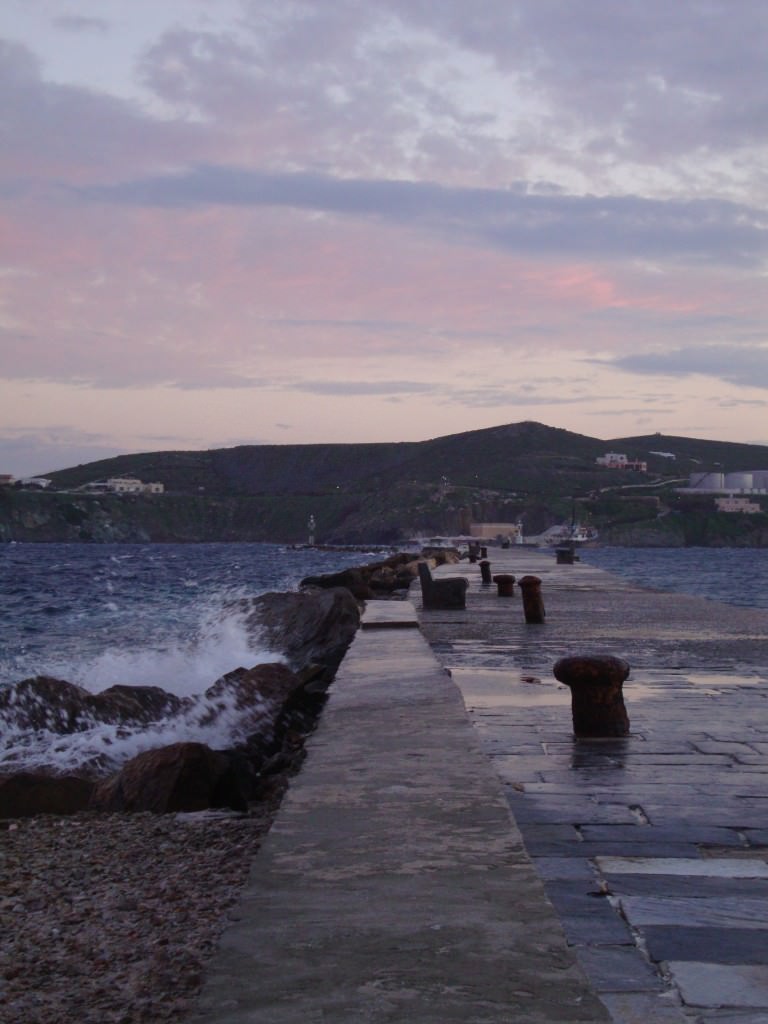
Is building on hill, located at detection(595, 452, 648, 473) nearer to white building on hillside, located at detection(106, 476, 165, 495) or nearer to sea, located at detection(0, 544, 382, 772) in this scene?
white building on hillside, located at detection(106, 476, 165, 495)

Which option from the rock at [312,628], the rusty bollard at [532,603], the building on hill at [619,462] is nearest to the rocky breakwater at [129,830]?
the rock at [312,628]

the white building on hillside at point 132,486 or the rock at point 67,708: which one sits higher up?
the white building on hillside at point 132,486

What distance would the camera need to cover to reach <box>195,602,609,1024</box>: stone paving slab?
2379mm

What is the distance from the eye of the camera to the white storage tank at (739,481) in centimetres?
16900

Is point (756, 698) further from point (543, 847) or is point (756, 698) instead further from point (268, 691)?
point (268, 691)

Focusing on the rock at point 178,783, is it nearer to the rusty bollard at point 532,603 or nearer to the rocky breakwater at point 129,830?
the rocky breakwater at point 129,830

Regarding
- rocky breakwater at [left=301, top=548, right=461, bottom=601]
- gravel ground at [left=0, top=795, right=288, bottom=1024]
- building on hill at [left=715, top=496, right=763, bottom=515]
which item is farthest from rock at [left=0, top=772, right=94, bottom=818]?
building on hill at [left=715, top=496, right=763, bottom=515]

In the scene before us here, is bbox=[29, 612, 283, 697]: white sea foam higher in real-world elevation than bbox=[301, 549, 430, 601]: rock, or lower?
lower

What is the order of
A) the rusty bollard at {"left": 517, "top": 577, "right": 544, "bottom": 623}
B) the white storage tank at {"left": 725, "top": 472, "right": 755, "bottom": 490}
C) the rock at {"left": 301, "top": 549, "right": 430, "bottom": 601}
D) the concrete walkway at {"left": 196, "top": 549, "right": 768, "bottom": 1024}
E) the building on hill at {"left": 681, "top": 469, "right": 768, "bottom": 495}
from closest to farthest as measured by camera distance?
the concrete walkway at {"left": 196, "top": 549, "right": 768, "bottom": 1024}, the rusty bollard at {"left": 517, "top": 577, "right": 544, "bottom": 623}, the rock at {"left": 301, "top": 549, "right": 430, "bottom": 601}, the building on hill at {"left": 681, "top": 469, "right": 768, "bottom": 495}, the white storage tank at {"left": 725, "top": 472, "right": 755, "bottom": 490}

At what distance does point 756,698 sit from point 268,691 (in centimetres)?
579

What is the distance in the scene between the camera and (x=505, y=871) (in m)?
3.27

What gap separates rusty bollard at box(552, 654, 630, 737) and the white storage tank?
6660 inches

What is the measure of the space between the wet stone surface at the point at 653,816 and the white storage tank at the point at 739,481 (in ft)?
542

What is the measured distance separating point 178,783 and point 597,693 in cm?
237
